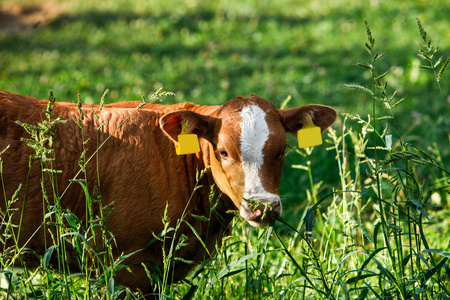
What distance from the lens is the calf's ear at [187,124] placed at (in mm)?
3119

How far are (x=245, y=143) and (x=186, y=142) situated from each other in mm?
386

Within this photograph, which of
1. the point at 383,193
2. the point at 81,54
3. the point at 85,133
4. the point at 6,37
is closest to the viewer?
the point at 85,133

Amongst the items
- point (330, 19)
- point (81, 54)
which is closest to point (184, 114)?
point (81, 54)

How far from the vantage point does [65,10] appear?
1359cm

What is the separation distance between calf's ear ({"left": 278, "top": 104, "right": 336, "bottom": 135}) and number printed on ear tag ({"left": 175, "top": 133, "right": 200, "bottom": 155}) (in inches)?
22.9

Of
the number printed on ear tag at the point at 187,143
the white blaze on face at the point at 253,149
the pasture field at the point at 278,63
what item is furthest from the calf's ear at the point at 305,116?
the pasture field at the point at 278,63

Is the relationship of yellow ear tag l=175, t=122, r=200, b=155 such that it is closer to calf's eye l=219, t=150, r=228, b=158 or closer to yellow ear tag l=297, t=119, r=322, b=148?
calf's eye l=219, t=150, r=228, b=158

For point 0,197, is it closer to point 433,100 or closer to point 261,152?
point 261,152

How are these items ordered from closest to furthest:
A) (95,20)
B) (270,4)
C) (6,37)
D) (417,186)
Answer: (417,186)
(6,37)
(95,20)
(270,4)

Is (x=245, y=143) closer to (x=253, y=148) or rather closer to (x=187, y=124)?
(x=253, y=148)

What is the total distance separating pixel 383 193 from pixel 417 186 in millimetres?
2336

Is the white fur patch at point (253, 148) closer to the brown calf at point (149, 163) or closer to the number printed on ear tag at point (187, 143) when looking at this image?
the brown calf at point (149, 163)

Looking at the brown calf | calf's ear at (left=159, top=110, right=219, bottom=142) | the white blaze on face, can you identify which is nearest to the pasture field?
the brown calf

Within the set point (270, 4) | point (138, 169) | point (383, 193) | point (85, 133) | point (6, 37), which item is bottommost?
point (383, 193)
